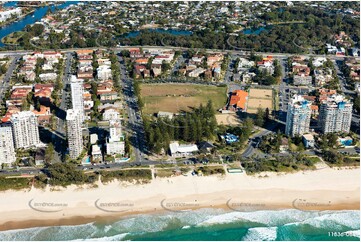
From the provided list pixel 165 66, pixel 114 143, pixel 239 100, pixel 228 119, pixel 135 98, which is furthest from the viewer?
pixel 165 66

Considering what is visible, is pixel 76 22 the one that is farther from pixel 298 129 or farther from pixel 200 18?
pixel 298 129

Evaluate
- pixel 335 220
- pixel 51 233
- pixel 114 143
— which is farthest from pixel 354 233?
pixel 51 233

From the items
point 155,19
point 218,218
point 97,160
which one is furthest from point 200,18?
point 218,218

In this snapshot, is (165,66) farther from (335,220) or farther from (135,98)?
(335,220)

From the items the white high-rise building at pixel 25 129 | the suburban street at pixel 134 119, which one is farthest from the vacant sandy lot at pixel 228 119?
the white high-rise building at pixel 25 129

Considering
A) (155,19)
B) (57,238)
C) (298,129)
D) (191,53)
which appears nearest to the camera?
(57,238)

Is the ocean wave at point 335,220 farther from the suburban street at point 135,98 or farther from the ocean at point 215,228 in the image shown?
the suburban street at point 135,98

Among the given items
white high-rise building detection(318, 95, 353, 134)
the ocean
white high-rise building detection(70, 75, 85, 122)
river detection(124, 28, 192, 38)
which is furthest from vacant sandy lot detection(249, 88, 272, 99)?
river detection(124, 28, 192, 38)
